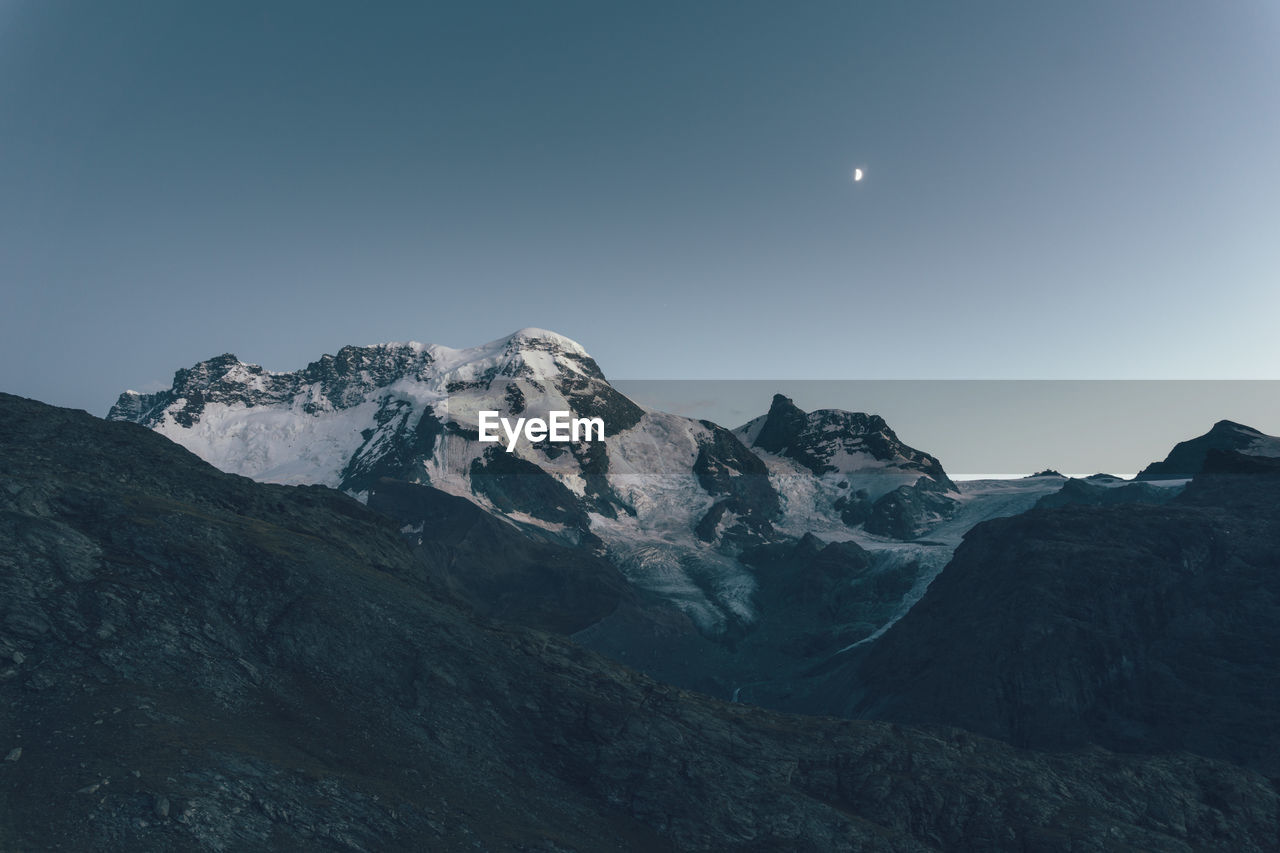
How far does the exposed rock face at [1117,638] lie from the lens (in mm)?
122500

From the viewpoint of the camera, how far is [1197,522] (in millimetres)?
152125

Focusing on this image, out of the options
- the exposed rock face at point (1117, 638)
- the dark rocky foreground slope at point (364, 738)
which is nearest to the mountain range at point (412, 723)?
the dark rocky foreground slope at point (364, 738)

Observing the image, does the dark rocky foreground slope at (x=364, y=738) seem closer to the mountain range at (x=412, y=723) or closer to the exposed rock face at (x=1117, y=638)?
the mountain range at (x=412, y=723)

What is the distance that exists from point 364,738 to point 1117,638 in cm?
13025

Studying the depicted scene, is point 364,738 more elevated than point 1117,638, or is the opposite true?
point 364,738

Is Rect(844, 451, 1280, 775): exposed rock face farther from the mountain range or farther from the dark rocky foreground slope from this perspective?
the dark rocky foreground slope

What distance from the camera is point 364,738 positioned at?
229ft

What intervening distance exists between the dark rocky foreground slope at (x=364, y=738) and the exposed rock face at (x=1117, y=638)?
31.3 metres

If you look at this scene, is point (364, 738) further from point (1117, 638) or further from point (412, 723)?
point (1117, 638)

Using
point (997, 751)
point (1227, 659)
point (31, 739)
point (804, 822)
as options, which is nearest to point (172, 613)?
point (31, 739)

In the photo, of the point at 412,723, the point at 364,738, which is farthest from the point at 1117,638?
the point at 364,738

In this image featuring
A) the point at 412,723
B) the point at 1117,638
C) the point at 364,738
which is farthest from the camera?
the point at 1117,638

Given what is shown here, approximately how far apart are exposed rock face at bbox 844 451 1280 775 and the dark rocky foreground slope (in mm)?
31285

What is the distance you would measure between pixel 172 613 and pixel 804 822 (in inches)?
2521
